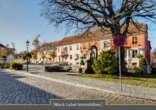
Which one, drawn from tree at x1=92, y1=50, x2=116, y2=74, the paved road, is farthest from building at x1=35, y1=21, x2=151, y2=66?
the paved road

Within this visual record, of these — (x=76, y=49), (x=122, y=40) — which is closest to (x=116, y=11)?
(x=122, y=40)

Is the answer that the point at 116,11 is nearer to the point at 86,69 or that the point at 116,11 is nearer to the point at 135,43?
the point at 86,69

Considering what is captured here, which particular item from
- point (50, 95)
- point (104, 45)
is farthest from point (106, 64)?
point (104, 45)

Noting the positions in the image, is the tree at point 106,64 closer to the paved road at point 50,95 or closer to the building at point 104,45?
the paved road at point 50,95

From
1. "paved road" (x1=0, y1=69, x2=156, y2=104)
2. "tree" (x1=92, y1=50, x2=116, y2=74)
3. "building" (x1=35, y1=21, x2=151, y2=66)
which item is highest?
"building" (x1=35, y1=21, x2=151, y2=66)

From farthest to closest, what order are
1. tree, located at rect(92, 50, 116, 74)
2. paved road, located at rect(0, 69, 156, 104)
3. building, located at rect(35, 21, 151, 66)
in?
building, located at rect(35, 21, 151, 66) < tree, located at rect(92, 50, 116, 74) < paved road, located at rect(0, 69, 156, 104)

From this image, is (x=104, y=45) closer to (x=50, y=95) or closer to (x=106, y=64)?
(x=106, y=64)

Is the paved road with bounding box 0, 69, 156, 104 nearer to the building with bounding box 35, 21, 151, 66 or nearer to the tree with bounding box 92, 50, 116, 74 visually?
the tree with bounding box 92, 50, 116, 74

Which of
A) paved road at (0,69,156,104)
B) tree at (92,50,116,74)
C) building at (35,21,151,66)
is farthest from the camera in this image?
building at (35,21,151,66)

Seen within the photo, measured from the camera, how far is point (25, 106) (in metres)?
3.61

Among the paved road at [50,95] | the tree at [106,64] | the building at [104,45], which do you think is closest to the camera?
the paved road at [50,95]

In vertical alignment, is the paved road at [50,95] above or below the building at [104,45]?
below

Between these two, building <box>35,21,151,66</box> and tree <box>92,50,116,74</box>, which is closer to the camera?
tree <box>92,50,116,74</box>

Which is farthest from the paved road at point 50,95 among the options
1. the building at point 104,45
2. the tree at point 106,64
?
the building at point 104,45
